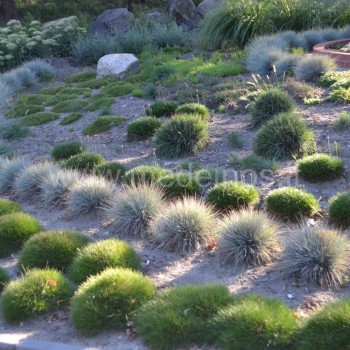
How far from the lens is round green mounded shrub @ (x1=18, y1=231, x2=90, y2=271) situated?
6617mm

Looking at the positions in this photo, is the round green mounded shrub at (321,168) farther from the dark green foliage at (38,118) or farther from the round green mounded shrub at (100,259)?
the dark green foliage at (38,118)

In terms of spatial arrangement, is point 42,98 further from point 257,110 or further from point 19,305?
point 19,305

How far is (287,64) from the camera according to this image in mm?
12180

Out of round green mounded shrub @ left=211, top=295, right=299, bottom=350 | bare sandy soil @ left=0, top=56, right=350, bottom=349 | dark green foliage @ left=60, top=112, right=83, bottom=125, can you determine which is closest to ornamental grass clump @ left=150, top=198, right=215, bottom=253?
bare sandy soil @ left=0, top=56, right=350, bottom=349

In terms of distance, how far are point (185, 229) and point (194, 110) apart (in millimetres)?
4058

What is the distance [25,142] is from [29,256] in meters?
5.28

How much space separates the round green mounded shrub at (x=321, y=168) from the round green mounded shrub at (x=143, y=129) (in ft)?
10.0

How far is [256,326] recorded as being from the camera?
496 centimetres

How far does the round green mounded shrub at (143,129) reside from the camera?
10477mm

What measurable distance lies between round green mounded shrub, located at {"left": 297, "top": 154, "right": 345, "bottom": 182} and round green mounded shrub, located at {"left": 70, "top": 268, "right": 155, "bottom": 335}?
281 centimetres

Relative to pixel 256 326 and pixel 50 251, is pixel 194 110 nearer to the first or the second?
pixel 50 251

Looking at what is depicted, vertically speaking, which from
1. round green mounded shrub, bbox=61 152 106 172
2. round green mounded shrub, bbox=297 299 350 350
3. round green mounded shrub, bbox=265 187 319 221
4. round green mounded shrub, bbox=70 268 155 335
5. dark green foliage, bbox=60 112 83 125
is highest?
round green mounded shrub, bbox=297 299 350 350

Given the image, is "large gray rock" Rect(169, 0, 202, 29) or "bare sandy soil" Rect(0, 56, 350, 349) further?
"large gray rock" Rect(169, 0, 202, 29)

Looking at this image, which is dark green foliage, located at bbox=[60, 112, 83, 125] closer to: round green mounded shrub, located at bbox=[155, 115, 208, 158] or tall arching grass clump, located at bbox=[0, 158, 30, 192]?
tall arching grass clump, located at bbox=[0, 158, 30, 192]
